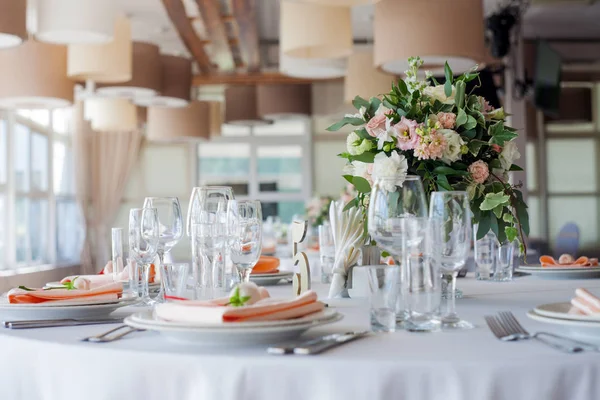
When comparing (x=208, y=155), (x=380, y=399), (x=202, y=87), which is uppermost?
(x=202, y=87)

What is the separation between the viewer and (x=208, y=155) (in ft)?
36.7

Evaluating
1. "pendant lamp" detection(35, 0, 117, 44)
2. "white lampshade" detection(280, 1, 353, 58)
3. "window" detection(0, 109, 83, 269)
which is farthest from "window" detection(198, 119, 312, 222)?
"pendant lamp" detection(35, 0, 117, 44)

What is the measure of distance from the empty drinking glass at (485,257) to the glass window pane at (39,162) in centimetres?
719

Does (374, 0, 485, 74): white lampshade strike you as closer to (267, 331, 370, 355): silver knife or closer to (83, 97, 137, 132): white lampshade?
(267, 331, 370, 355): silver knife

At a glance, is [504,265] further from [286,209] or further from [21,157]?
[286,209]

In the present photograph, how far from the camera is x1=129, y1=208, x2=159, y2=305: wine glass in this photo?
1.99 metres

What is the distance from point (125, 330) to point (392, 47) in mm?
2945

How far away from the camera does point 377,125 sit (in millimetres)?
2057

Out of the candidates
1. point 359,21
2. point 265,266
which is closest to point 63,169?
point 359,21

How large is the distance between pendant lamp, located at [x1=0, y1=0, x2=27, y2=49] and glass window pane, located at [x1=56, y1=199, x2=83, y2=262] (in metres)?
6.63

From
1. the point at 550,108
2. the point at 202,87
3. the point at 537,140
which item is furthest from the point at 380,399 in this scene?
the point at 202,87

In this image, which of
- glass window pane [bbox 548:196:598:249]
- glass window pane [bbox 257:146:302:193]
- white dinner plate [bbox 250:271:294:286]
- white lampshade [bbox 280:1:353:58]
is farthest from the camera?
glass window pane [bbox 257:146:302:193]

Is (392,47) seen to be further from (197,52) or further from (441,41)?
(197,52)

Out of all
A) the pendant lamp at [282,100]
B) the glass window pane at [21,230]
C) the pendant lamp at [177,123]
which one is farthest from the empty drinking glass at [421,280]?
the glass window pane at [21,230]
